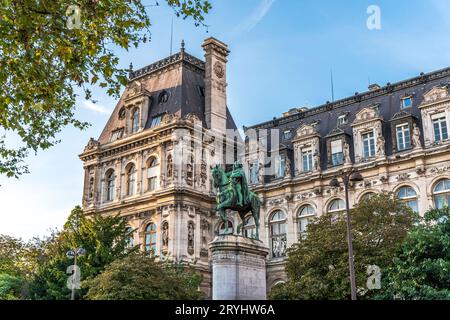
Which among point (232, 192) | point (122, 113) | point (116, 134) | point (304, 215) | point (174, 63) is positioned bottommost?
point (232, 192)

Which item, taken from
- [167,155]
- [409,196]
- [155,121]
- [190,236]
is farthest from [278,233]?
[155,121]

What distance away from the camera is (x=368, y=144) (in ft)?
128

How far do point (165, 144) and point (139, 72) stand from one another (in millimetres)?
11493

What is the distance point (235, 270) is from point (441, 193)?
64.1 ft

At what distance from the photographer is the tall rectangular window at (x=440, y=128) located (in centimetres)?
3572

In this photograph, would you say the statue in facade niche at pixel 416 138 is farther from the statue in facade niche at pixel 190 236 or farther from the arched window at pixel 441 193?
the statue in facade niche at pixel 190 236

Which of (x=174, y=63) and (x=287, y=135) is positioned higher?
(x=174, y=63)

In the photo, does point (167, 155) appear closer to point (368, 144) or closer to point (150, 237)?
point (150, 237)

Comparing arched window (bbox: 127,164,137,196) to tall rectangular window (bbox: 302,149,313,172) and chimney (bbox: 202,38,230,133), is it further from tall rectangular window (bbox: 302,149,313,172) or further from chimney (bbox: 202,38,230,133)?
tall rectangular window (bbox: 302,149,313,172)

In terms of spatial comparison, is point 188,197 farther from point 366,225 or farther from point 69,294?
point 366,225

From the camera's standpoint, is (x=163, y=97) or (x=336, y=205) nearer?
(x=336, y=205)

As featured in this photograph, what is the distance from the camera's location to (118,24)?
13438mm

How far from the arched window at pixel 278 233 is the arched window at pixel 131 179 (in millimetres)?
11895

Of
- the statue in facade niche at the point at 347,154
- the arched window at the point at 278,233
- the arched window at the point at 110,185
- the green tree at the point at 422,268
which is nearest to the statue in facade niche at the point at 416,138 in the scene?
the statue in facade niche at the point at 347,154
